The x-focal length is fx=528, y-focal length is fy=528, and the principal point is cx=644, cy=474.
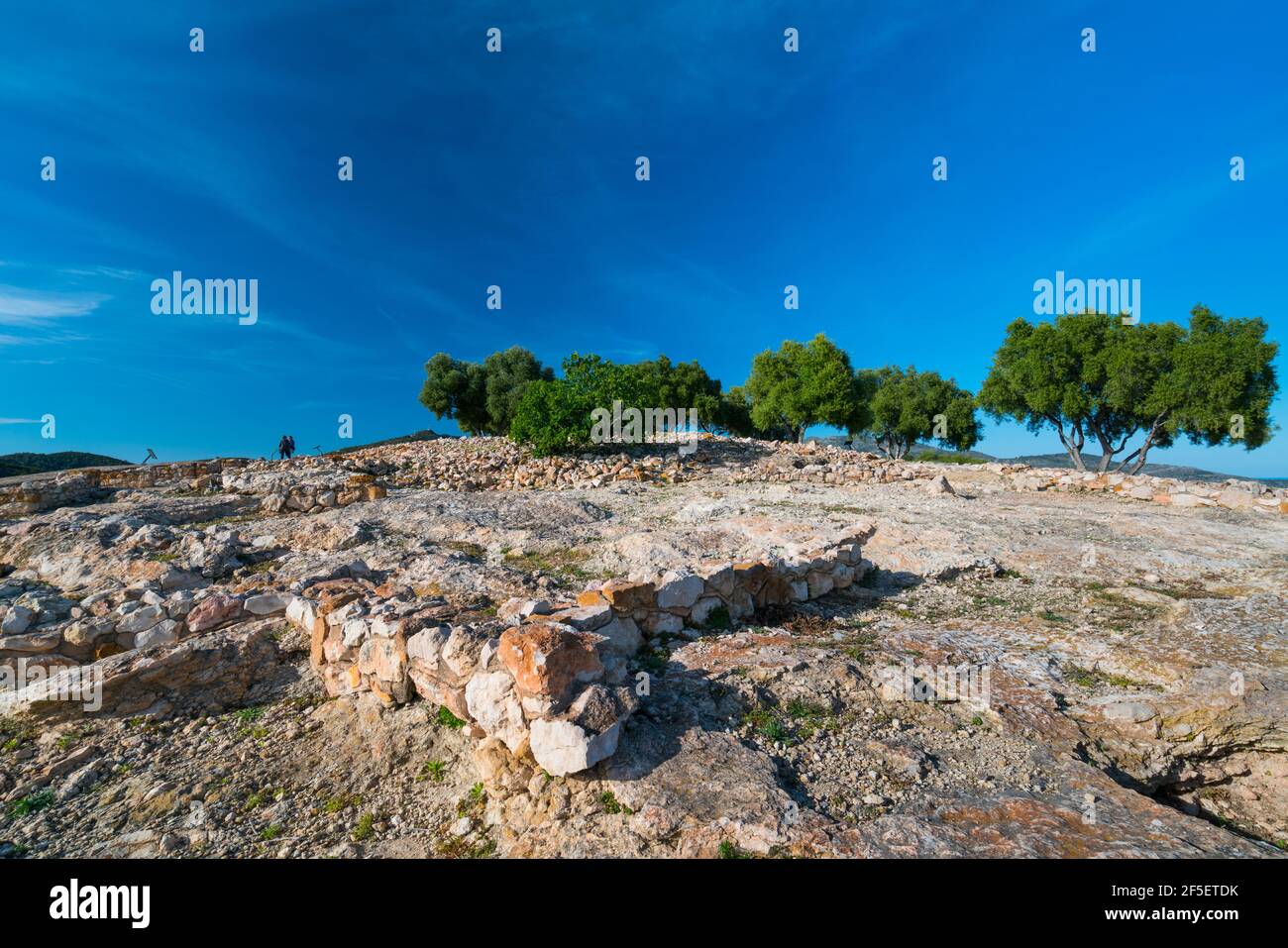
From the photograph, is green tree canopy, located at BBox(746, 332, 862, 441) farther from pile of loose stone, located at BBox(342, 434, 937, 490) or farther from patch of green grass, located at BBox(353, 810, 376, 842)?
patch of green grass, located at BBox(353, 810, 376, 842)

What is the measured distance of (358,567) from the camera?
9281mm

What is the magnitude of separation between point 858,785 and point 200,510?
18671 mm

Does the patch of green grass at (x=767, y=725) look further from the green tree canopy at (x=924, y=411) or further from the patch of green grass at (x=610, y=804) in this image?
the green tree canopy at (x=924, y=411)

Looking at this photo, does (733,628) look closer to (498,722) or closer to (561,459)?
(498,722)

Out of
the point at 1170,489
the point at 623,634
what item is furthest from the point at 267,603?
the point at 1170,489

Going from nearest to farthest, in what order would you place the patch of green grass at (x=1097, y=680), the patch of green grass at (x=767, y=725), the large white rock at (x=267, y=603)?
1. the patch of green grass at (x=767, y=725)
2. the patch of green grass at (x=1097, y=680)
3. the large white rock at (x=267, y=603)

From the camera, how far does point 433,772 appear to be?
187 inches

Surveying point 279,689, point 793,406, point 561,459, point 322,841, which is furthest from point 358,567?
point 793,406

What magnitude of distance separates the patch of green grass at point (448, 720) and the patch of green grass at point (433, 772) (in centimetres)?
39

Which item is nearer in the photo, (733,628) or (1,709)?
(1,709)

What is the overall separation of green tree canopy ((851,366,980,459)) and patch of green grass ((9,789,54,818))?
4538 centimetres

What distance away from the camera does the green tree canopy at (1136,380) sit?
84.2 ft

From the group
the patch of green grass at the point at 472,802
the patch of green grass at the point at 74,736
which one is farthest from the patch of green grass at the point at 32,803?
the patch of green grass at the point at 472,802

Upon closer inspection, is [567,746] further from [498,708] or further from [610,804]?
[498,708]
